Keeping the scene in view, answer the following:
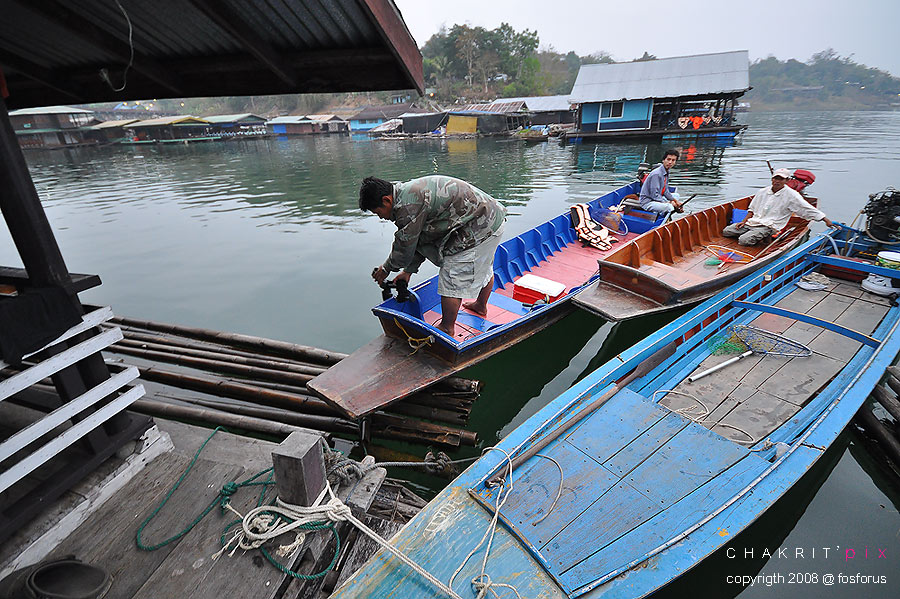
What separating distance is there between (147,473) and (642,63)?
3884cm

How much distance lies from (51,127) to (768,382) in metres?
67.0

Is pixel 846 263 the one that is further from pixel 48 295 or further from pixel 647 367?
pixel 48 295

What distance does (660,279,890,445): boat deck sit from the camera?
3.93 meters

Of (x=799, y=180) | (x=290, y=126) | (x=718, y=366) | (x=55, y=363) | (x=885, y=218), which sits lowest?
(x=718, y=366)

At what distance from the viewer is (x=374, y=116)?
54719 millimetres

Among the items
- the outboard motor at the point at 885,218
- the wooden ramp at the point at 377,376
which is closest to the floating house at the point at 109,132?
the wooden ramp at the point at 377,376

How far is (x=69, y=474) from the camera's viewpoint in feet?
8.54

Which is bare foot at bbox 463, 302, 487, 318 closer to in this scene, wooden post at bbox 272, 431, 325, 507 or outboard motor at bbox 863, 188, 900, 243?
wooden post at bbox 272, 431, 325, 507

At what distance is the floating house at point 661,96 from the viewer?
28750 millimetres

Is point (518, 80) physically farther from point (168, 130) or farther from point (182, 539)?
point (182, 539)

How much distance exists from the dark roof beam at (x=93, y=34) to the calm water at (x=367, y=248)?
13.7ft

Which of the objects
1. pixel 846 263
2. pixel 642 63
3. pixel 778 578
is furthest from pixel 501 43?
pixel 778 578

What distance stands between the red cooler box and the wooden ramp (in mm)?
2109

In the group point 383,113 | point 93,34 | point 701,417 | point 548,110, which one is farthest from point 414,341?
point 383,113
